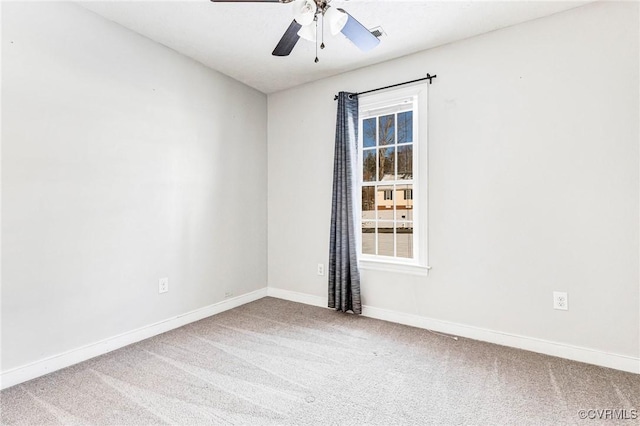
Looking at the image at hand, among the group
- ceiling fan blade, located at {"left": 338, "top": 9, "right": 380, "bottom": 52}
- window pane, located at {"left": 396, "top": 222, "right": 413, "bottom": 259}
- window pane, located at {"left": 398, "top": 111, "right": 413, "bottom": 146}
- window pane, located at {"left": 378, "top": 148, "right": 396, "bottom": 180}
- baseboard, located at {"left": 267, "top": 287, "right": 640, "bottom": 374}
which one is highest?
ceiling fan blade, located at {"left": 338, "top": 9, "right": 380, "bottom": 52}

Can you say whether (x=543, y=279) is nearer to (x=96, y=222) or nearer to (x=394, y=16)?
(x=394, y=16)

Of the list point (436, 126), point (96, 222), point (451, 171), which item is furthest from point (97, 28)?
point (451, 171)

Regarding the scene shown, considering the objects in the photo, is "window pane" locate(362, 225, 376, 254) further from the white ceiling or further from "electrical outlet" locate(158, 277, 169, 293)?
"electrical outlet" locate(158, 277, 169, 293)

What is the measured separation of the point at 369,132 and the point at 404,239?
1167mm

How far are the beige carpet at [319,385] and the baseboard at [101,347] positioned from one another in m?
0.06

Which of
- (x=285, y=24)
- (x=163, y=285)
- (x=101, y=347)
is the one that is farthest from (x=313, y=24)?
(x=101, y=347)

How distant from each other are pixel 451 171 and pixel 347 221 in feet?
3.50

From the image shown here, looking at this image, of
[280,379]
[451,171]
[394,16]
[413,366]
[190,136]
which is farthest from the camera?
[190,136]

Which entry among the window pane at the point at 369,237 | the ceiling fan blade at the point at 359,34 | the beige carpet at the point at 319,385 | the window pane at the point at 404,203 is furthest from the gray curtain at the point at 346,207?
the ceiling fan blade at the point at 359,34

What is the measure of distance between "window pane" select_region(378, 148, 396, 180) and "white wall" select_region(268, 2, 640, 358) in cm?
41

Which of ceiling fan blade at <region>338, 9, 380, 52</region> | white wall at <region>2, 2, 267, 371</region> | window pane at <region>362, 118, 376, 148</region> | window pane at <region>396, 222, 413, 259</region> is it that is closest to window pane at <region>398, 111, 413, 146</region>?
window pane at <region>362, 118, 376, 148</region>

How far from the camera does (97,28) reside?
231 centimetres

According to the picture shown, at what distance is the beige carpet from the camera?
166 centimetres

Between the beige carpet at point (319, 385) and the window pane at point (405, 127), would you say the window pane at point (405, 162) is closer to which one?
the window pane at point (405, 127)
